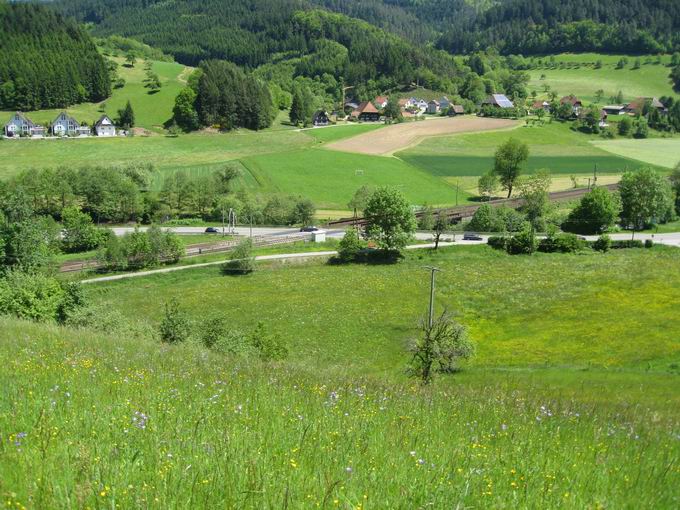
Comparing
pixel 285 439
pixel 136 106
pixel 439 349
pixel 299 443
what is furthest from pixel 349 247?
pixel 136 106

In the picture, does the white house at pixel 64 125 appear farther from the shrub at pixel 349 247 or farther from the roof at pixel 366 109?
the shrub at pixel 349 247

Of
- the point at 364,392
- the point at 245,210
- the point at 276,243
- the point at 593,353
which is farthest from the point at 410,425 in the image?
the point at 245,210

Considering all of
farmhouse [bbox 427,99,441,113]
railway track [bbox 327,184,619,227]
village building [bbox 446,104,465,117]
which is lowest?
railway track [bbox 327,184,619,227]

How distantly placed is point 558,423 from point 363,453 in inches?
141

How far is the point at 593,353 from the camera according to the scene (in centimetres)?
3484

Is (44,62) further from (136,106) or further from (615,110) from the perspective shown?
(615,110)

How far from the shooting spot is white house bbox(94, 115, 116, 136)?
123 metres

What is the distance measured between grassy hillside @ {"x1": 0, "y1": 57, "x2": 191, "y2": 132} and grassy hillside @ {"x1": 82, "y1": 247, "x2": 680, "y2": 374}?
8779cm

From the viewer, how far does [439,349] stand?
24625mm

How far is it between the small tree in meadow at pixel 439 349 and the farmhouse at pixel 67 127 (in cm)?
11025

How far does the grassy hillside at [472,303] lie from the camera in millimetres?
36000

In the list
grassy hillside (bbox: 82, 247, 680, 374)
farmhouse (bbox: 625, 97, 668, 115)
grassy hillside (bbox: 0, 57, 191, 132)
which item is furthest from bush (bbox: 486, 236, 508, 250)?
farmhouse (bbox: 625, 97, 668, 115)

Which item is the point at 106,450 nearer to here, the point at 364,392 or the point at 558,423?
the point at 364,392

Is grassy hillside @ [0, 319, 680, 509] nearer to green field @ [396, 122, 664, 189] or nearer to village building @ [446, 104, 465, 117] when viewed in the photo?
green field @ [396, 122, 664, 189]
